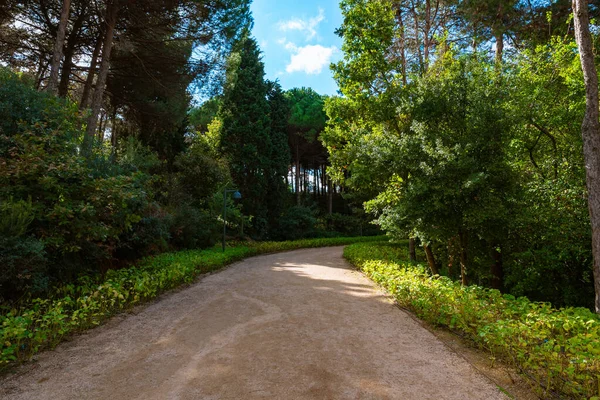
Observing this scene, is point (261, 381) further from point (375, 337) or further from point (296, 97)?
point (296, 97)

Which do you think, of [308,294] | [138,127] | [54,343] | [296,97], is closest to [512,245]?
[308,294]

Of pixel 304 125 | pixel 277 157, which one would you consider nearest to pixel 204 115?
pixel 277 157

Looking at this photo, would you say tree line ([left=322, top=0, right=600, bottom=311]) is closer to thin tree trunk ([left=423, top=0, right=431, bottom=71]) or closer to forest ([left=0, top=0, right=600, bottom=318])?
forest ([left=0, top=0, right=600, bottom=318])

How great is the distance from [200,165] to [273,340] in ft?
43.3

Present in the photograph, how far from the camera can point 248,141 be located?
805 inches

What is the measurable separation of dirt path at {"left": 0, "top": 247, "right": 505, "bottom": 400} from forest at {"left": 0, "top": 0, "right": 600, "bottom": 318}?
1.64 m

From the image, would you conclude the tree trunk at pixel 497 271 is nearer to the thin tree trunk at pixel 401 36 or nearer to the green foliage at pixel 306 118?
the thin tree trunk at pixel 401 36

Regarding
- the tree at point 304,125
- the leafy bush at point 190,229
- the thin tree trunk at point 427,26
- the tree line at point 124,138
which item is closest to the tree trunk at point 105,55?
the tree line at point 124,138

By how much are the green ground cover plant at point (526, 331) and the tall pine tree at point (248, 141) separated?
15324 millimetres

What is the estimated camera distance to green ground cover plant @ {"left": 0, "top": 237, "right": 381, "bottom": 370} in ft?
11.3

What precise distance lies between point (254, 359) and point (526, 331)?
3.07 m

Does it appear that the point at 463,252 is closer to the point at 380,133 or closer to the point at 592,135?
the point at 592,135

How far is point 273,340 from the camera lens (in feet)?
13.0

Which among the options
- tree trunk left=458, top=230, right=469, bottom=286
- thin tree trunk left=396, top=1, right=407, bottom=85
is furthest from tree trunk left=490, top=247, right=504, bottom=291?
thin tree trunk left=396, top=1, right=407, bottom=85
